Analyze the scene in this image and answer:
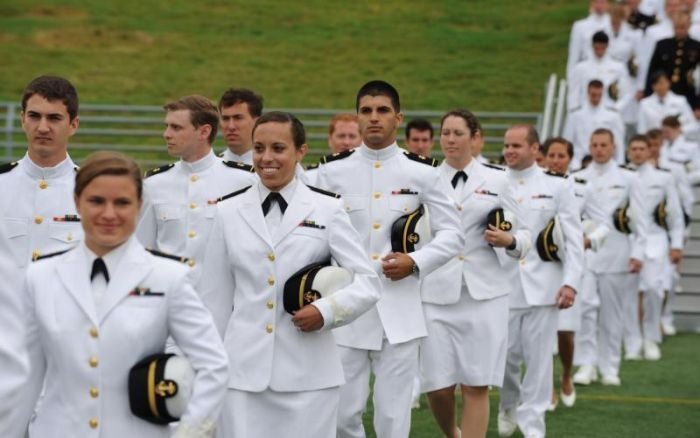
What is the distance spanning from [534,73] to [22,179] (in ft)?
74.6

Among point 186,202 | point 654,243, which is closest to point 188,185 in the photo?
point 186,202

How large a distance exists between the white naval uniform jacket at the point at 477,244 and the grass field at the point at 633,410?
1.63 metres

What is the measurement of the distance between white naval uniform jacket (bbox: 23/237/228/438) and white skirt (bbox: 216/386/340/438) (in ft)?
5.30

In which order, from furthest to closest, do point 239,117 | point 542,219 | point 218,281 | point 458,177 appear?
point 542,219 < point 458,177 < point 239,117 < point 218,281

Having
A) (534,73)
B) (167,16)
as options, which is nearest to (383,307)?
(534,73)

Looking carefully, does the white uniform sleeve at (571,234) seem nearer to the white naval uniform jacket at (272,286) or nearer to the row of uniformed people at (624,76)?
the white naval uniform jacket at (272,286)

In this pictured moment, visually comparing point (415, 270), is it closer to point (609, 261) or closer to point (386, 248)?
point (386, 248)

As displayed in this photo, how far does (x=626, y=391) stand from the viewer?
14078 mm

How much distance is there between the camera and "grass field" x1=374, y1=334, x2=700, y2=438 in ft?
38.6

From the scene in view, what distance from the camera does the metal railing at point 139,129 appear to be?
2572 centimetres

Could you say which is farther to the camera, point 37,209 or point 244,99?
point 244,99

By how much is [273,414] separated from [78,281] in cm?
196

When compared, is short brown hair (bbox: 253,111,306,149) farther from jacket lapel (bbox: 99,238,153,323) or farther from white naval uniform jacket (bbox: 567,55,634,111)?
white naval uniform jacket (bbox: 567,55,634,111)

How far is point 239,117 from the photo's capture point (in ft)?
30.5
